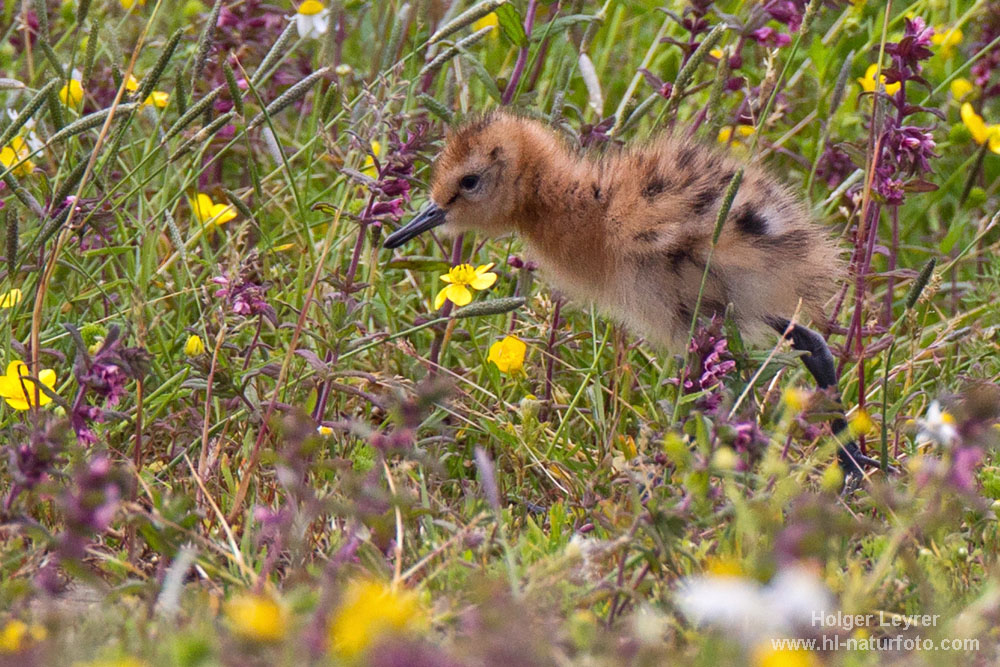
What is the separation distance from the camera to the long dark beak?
2.96 metres

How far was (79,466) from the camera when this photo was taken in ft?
5.41

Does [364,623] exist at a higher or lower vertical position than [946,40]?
lower

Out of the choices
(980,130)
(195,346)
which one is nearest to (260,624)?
(195,346)

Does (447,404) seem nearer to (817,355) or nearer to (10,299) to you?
(817,355)

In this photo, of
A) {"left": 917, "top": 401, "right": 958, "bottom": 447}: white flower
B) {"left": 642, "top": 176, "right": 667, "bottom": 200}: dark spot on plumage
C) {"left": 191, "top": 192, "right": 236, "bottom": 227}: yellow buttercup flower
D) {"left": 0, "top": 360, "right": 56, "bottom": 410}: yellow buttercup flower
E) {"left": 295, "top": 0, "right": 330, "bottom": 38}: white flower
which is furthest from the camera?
{"left": 295, "top": 0, "right": 330, "bottom": 38}: white flower

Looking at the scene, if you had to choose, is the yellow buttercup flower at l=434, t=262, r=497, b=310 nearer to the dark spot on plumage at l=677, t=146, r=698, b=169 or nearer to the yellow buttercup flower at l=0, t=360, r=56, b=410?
the dark spot on plumage at l=677, t=146, r=698, b=169

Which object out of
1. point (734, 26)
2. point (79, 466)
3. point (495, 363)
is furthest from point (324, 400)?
point (734, 26)

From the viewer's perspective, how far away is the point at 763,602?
1380 mm

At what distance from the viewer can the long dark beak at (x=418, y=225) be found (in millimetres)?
2957

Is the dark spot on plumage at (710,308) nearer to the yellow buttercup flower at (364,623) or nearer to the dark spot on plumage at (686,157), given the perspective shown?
the dark spot on plumage at (686,157)

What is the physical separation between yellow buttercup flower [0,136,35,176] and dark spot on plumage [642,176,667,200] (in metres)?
1.52

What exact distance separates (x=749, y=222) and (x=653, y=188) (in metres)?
0.24

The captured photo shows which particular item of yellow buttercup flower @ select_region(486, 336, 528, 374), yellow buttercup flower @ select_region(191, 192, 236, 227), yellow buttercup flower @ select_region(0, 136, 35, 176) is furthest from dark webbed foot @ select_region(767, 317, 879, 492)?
yellow buttercup flower @ select_region(0, 136, 35, 176)

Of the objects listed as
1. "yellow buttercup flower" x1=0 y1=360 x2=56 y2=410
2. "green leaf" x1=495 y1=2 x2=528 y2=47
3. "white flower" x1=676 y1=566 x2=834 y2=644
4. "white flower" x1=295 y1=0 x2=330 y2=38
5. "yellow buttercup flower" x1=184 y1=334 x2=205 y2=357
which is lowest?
"yellow buttercup flower" x1=184 y1=334 x2=205 y2=357
